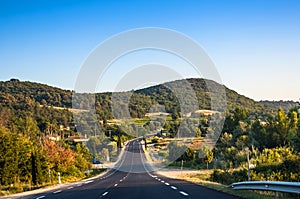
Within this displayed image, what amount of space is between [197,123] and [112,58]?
24184 millimetres

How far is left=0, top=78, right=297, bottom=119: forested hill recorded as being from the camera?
2112 inches

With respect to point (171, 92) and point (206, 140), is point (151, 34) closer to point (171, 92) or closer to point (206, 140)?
point (171, 92)

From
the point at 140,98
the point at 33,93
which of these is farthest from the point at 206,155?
the point at 33,93

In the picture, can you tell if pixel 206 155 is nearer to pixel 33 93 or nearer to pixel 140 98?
pixel 140 98

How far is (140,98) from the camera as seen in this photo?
54.4 meters

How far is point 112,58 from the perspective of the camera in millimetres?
44000

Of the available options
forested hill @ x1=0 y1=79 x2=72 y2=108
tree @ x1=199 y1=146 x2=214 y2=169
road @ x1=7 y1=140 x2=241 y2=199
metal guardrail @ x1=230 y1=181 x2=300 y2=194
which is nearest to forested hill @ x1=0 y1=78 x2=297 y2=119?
forested hill @ x1=0 y1=79 x2=72 y2=108

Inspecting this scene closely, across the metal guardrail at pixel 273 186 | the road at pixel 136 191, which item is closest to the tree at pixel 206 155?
the road at pixel 136 191

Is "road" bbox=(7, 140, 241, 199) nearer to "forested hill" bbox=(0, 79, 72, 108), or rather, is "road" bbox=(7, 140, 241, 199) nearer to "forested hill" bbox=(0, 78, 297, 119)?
"forested hill" bbox=(0, 78, 297, 119)

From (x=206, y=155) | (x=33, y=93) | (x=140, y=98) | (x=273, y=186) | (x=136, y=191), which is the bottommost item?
(x=206, y=155)

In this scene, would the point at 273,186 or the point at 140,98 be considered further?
the point at 140,98

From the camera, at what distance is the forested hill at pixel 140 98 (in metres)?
53.7

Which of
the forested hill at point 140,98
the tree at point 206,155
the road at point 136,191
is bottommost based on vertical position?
the tree at point 206,155

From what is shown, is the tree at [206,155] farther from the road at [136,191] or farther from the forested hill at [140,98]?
the road at [136,191]
